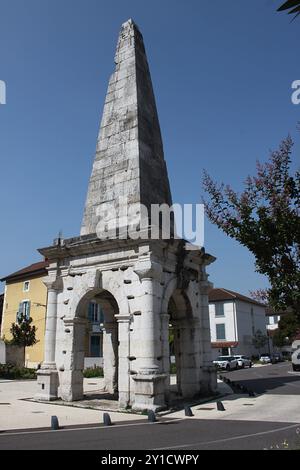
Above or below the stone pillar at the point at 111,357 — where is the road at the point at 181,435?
below

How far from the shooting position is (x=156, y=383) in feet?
41.9

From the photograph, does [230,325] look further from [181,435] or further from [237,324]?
[181,435]

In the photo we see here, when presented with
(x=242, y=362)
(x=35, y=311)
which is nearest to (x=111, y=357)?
(x=35, y=311)

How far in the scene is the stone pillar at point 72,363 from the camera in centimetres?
1477

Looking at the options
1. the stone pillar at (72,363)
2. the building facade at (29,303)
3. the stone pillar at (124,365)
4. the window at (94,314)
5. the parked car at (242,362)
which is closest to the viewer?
the stone pillar at (124,365)

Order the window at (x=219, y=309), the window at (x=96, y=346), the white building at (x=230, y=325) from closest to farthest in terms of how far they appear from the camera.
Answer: the window at (x=96, y=346) → the white building at (x=230, y=325) → the window at (x=219, y=309)

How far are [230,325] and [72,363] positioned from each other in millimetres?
43703

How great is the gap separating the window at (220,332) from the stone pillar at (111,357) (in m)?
41.0

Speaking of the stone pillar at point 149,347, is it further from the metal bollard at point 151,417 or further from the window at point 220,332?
the window at point 220,332

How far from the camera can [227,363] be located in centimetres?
3972

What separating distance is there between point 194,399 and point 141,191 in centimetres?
793

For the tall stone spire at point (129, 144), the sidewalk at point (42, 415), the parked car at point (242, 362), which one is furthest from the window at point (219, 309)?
the sidewalk at point (42, 415)

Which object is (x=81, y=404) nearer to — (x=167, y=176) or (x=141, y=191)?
→ (x=141, y=191)

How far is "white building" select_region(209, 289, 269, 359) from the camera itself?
55.1m
